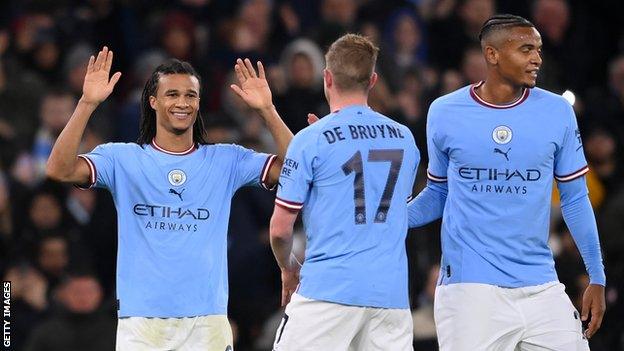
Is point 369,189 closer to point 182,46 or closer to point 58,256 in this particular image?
point 58,256

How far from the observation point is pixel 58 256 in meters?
12.7

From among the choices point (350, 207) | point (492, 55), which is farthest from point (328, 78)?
point (492, 55)

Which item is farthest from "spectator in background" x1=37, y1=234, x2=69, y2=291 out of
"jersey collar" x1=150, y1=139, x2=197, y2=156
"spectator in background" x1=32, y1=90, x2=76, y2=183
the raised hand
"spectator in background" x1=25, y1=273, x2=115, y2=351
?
the raised hand

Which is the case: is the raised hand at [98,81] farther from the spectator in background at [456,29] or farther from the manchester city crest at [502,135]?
the spectator in background at [456,29]

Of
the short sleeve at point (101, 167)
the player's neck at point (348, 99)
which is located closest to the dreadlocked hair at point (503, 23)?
the player's neck at point (348, 99)

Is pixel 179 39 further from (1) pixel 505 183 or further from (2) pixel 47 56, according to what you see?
(1) pixel 505 183

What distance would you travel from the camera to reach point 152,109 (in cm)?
840

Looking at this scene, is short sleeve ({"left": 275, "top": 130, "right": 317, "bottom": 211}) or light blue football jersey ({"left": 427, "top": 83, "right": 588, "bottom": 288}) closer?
short sleeve ({"left": 275, "top": 130, "right": 317, "bottom": 211})

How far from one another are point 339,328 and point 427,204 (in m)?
1.20

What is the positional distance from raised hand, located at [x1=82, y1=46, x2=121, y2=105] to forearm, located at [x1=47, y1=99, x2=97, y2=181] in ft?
0.38

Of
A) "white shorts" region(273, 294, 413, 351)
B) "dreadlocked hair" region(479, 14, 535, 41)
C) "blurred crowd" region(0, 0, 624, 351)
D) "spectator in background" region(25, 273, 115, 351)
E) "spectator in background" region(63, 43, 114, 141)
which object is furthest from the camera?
"spectator in background" region(63, 43, 114, 141)

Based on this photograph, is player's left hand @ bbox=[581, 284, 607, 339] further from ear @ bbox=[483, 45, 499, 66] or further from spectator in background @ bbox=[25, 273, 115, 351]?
spectator in background @ bbox=[25, 273, 115, 351]

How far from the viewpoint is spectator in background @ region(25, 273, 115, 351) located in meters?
11.7

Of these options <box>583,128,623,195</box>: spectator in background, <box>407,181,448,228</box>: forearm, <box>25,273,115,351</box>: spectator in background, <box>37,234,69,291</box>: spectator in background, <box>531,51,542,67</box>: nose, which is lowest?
<box>25,273,115,351</box>: spectator in background
